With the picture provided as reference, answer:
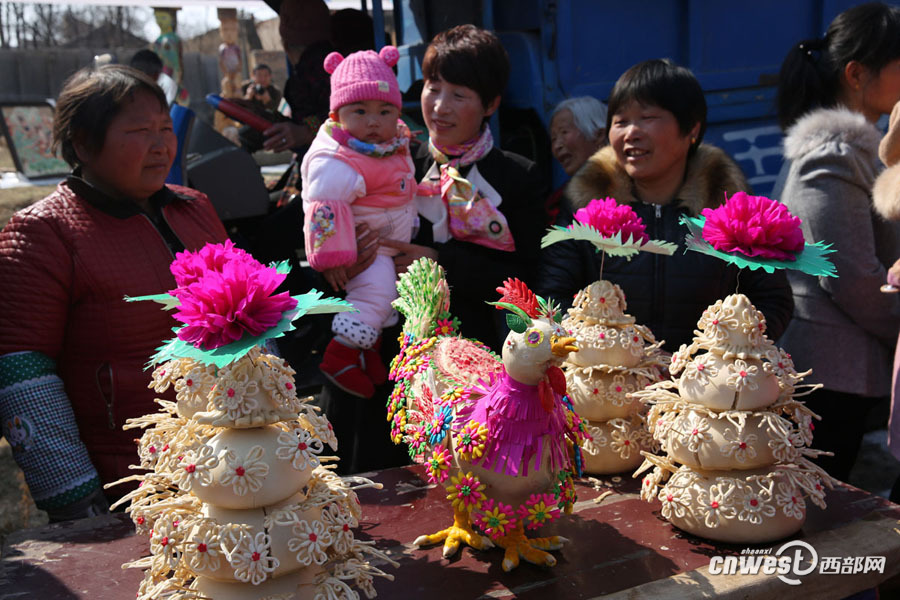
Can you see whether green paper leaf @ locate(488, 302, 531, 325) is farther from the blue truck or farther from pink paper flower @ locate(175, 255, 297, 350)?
the blue truck

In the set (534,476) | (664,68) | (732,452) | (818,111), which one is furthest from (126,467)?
(818,111)

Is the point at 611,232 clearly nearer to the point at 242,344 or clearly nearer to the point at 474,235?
the point at 474,235

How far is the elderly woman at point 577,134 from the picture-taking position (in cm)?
277

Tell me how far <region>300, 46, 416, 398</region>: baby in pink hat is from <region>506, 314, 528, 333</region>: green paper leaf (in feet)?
3.14

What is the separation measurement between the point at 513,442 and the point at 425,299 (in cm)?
53

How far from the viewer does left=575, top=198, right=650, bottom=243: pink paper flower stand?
5.28 ft

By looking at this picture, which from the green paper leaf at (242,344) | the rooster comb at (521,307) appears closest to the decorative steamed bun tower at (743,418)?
the rooster comb at (521,307)

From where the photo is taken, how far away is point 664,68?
2047 mm

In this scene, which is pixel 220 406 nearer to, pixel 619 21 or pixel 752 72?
pixel 619 21

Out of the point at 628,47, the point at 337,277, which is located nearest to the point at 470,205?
the point at 337,277

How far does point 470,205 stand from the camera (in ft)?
7.20

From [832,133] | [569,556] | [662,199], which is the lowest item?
[569,556]

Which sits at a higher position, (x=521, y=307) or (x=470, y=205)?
(x=470, y=205)

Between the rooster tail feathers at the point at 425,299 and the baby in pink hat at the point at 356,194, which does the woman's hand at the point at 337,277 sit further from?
the rooster tail feathers at the point at 425,299
